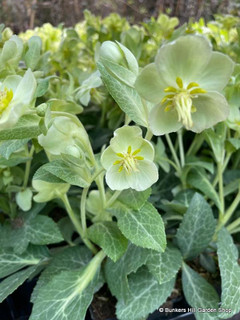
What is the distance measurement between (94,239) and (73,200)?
0.16 metres

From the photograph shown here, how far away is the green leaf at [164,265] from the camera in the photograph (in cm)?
53

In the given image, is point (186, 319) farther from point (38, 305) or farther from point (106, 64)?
point (106, 64)

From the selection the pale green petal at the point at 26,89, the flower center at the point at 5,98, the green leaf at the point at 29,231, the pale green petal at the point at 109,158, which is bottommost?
the green leaf at the point at 29,231

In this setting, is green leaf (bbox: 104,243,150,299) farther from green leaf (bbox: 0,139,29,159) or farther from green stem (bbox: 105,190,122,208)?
green leaf (bbox: 0,139,29,159)

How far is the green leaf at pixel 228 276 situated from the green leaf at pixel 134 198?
6.1 inches

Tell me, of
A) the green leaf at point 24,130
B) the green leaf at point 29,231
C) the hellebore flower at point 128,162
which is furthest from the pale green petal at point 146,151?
the green leaf at point 29,231

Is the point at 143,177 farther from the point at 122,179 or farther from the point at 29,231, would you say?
the point at 29,231

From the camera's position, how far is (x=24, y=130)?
427 millimetres

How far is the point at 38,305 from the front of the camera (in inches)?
20.5

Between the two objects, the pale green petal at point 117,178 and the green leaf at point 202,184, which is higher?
the pale green petal at point 117,178

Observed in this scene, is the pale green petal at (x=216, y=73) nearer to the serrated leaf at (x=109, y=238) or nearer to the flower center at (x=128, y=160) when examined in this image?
the flower center at (x=128, y=160)

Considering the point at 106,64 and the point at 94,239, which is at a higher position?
the point at 106,64

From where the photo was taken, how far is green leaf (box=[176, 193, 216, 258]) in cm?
60

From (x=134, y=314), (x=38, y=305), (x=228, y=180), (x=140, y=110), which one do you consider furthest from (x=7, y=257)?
(x=228, y=180)
